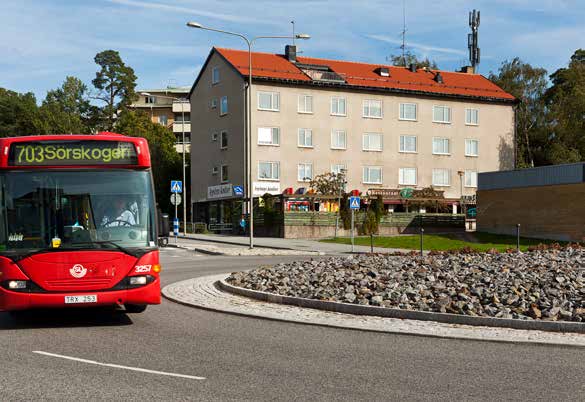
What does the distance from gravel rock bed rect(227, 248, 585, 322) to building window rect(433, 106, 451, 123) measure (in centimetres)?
4666

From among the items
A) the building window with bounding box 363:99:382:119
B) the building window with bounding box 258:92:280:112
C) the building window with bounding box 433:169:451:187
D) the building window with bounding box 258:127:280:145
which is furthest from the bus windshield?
the building window with bounding box 433:169:451:187

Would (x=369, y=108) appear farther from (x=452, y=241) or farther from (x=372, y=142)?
(x=452, y=241)

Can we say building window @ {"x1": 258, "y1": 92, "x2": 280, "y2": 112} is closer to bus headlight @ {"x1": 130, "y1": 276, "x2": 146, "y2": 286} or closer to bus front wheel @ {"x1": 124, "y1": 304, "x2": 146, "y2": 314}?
bus front wheel @ {"x1": 124, "y1": 304, "x2": 146, "y2": 314}

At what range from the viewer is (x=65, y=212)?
10828mm

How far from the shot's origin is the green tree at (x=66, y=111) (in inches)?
3413

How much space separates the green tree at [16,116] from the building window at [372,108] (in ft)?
150

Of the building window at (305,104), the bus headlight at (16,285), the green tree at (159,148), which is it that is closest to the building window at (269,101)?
the building window at (305,104)

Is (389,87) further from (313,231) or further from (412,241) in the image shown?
(412,241)

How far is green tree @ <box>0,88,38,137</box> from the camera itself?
91.6 m

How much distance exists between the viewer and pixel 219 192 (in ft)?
200

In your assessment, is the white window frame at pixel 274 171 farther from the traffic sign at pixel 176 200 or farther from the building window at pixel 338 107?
the traffic sign at pixel 176 200

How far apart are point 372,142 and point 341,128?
3018mm

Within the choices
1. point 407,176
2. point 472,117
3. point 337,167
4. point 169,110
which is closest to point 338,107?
point 337,167

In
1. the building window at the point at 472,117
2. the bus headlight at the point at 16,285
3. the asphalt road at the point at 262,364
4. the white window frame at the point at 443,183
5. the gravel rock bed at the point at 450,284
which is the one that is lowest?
the asphalt road at the point at 262,364
